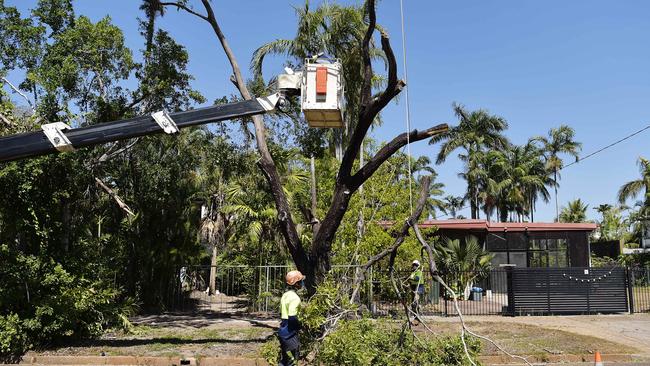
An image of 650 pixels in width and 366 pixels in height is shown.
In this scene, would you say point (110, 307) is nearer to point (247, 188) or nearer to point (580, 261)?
point (247, 188)

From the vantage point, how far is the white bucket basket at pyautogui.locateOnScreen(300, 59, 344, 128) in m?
8.75

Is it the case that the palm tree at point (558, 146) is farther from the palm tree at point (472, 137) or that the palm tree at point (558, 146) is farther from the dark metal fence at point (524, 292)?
the dark metal fence at point (524, 292)

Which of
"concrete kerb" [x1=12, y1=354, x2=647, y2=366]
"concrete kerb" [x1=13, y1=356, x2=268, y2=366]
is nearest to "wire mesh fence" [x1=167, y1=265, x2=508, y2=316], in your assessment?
"concrete kerb" [x1=12, y1=354, x2=647, y2=366]

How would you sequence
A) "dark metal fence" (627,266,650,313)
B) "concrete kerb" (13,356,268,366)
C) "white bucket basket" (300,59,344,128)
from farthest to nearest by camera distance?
"dark metal fence" (627,266,650,313)
"concrete kerb" (13,356,268,366)
"white bucket basket" (300,59,344,128)

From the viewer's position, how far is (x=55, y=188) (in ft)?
39.2

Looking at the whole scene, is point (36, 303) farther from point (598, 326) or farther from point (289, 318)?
point (598, 326)

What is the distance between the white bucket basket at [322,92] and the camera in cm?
875

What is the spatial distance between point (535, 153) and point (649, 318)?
3408 centimetres

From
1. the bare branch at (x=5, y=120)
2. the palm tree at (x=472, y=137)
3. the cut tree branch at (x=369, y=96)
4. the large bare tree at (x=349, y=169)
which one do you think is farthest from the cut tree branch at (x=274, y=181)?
the palm tree at (x=472, y=137)

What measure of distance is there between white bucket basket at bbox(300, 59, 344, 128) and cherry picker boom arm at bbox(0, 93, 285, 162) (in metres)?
0.65

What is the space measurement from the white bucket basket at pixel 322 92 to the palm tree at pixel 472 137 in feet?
117

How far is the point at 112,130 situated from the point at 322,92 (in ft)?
10.9

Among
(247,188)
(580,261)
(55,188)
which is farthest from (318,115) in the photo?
(580,261)

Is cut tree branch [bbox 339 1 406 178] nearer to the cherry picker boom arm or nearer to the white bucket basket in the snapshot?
the white bucket basket
